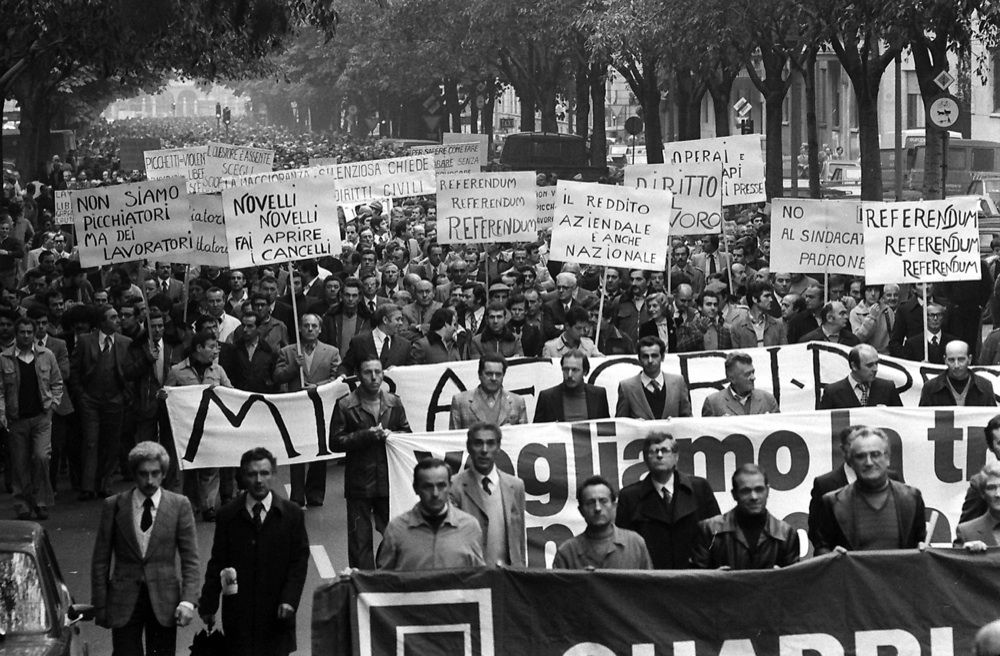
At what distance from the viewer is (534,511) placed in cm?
971

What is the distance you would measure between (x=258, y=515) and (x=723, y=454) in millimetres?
2903

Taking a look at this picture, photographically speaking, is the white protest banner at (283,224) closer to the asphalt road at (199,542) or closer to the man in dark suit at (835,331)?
the asphalt road at (199,542)

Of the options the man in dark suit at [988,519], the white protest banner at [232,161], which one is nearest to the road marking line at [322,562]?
the man in dark suit at [988,519]

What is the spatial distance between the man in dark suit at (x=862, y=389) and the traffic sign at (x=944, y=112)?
14070 millimetres

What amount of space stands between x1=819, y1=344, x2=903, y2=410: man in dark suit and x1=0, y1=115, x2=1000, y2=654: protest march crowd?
2 cm

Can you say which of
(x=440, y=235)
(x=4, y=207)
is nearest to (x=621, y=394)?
(x=440, y=235)

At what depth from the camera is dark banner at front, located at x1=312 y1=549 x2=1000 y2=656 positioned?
7137 millimetres

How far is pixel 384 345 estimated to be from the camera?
13.4m

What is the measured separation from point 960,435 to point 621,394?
2.08m

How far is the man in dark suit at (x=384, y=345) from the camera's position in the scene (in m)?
13.1

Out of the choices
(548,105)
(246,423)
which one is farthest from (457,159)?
(548,105)

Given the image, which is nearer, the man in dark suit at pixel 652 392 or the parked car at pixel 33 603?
the parked car at pixel 33 603

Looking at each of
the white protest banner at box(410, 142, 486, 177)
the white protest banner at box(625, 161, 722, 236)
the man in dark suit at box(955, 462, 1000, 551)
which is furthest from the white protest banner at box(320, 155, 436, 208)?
the man in dark suit at box(955, 462, 1000, 551)

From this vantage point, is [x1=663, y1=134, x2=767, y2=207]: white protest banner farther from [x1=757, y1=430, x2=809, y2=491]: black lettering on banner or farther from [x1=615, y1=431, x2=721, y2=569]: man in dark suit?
[x1=615, y1=431, x2=721, y2=569]: man in dark suit
